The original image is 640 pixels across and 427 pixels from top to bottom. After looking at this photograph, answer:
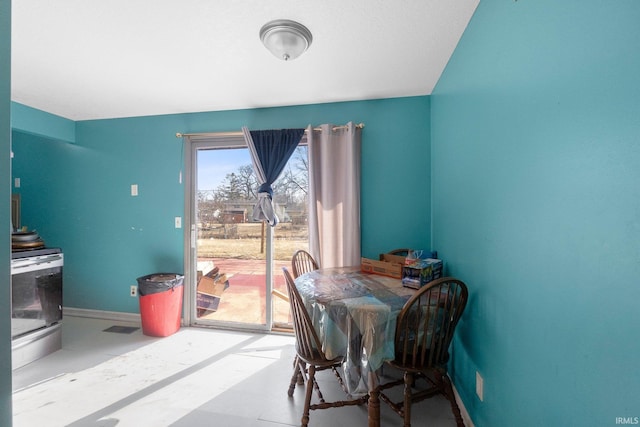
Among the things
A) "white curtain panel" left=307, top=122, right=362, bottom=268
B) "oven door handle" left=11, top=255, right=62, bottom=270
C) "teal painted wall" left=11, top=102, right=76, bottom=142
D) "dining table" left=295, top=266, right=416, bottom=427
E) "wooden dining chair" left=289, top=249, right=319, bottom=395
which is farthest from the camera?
"teal painted wall" left=11, top=102, right=76, bottom=142

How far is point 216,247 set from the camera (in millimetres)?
3227

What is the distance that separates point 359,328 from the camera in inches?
59.4

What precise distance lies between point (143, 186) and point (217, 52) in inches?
81.7

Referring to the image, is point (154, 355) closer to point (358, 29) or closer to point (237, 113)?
point (237, 113)

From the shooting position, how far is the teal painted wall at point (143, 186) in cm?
275

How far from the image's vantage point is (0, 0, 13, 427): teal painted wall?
76cm

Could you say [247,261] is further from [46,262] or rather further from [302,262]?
[46,262]

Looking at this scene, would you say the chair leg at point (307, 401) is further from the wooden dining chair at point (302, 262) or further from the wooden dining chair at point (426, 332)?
the wooden dining chair at point (302, 262)

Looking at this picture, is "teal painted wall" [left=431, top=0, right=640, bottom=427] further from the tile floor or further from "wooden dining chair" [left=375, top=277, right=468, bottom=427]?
the tile floor

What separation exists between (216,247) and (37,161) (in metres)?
2.63

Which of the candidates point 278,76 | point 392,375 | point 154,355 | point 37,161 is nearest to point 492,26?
point 278,76

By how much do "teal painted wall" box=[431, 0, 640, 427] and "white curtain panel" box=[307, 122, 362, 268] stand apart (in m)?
1.22

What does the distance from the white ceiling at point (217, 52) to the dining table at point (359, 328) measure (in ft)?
5.38

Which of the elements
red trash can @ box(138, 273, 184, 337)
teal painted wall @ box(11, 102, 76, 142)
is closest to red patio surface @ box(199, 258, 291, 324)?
red trash can @ box(138, 273, 184, 337)
